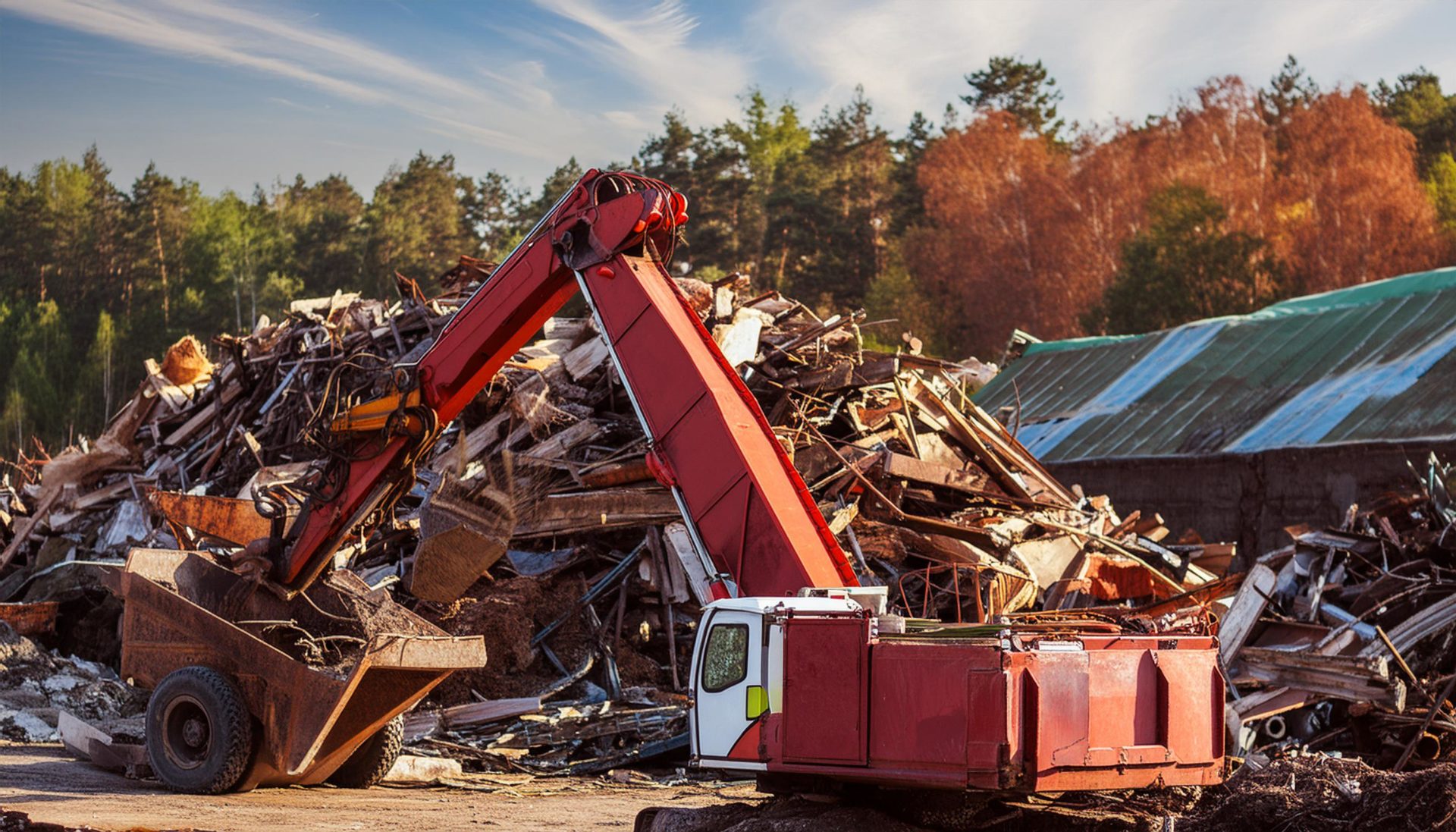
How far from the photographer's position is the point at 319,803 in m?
10.3

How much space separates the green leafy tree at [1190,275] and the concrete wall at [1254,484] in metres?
21.3

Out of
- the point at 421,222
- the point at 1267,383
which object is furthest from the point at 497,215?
the point at 1267,383

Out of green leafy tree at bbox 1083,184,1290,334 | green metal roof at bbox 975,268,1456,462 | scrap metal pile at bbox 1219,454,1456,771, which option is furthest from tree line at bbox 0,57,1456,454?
scrap metal pile at bbox 1219,454,1456,771

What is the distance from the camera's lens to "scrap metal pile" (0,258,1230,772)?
1368cm

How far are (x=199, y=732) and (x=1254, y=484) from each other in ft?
66.4

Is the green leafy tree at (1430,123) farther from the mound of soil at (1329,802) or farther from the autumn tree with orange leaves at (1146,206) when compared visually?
the mound of soil at (1329,802)

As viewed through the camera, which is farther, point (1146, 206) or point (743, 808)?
point (1146, 206)

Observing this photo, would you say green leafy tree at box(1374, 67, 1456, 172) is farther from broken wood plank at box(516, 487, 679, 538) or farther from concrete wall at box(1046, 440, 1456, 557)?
broken wood plank at box(516, 487, 679, 538)

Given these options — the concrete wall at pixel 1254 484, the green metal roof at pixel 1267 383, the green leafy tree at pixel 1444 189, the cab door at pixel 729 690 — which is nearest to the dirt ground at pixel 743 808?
the cab door at pixel 729 690

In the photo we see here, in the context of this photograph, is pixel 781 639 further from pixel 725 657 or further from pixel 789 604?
pixel 725 657

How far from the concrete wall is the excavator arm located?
16.8m

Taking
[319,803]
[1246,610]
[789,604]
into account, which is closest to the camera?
[789,604]

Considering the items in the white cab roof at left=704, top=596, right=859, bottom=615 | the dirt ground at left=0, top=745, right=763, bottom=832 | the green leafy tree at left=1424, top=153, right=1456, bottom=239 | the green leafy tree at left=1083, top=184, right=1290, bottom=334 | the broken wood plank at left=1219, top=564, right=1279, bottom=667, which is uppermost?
the green leafy tree at left=1424, top=153, right=1456, bottom=239

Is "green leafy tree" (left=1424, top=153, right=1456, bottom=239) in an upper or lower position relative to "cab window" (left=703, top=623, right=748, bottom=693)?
upper
